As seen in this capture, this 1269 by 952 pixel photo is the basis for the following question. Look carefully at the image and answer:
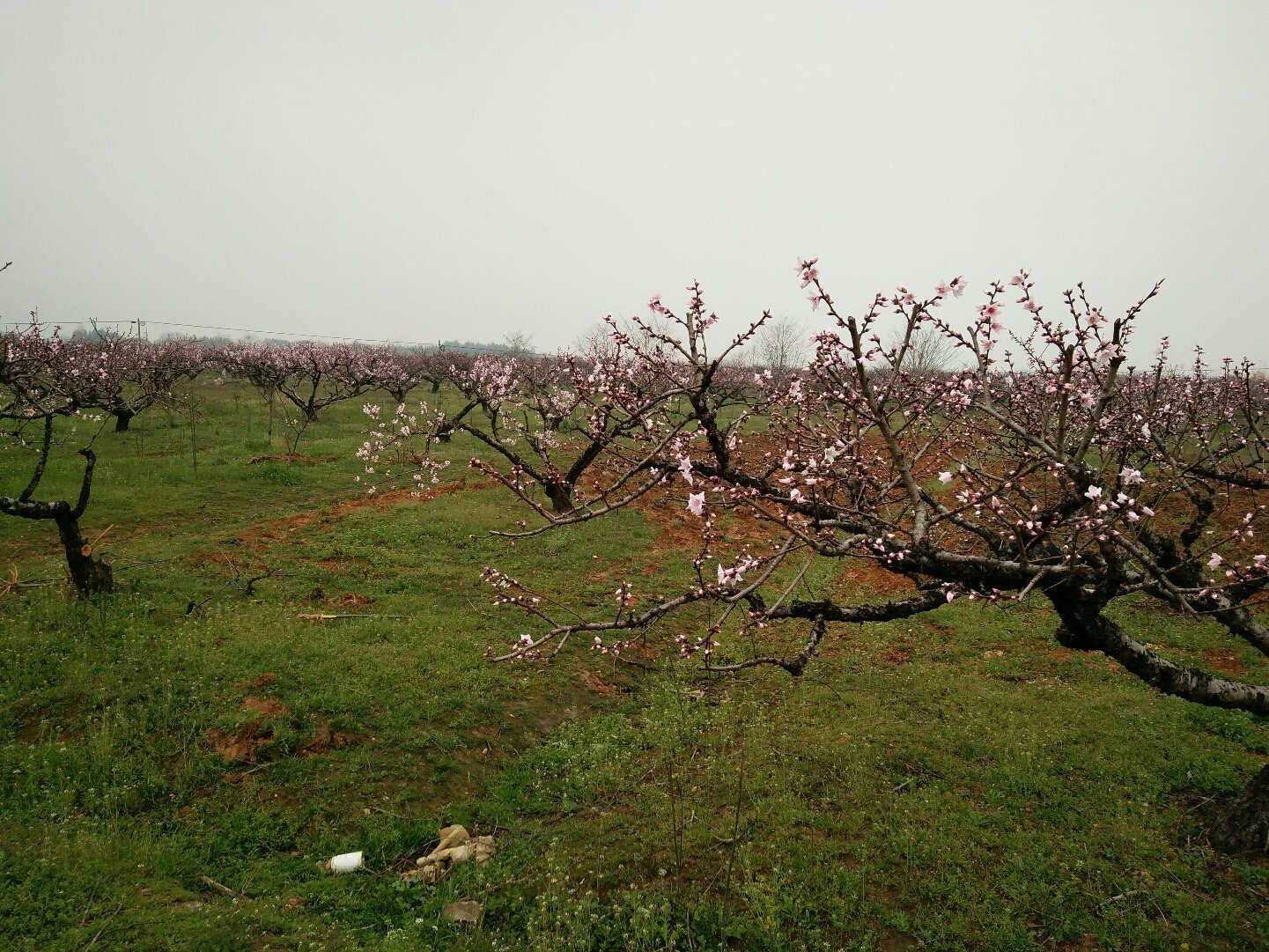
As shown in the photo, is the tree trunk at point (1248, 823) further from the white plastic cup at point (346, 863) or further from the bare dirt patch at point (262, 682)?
the bare dirt patch at point (262, 682)

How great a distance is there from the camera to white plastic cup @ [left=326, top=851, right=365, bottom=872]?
6.31 metres

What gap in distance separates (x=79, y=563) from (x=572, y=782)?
891cm

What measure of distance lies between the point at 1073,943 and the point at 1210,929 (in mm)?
1165

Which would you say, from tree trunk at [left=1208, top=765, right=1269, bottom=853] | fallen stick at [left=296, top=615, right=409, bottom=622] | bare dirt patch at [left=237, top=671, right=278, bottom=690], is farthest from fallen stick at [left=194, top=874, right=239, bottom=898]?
tree trunk at [left=1208, top=765, right=1269, bottom=853]

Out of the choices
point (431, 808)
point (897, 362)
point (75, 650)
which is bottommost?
point (431, 808)

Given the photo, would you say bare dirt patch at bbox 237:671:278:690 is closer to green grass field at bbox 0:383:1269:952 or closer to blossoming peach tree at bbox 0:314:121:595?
green grass field at bbox 0:383:1269:952

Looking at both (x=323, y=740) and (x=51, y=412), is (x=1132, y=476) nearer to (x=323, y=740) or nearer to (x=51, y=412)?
(x=323, y=740)

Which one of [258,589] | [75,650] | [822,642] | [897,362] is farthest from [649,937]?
[258,589]

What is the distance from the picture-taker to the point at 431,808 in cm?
727

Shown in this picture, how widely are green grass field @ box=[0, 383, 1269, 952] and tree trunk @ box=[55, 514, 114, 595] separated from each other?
264 millimetres

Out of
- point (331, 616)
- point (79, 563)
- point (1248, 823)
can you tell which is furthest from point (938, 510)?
point (79, 563)

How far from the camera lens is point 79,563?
1060 cm

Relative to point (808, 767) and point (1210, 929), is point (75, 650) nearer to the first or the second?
point (808, 767)

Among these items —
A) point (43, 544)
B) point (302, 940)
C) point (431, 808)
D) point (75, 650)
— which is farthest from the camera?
point (43, 544)
